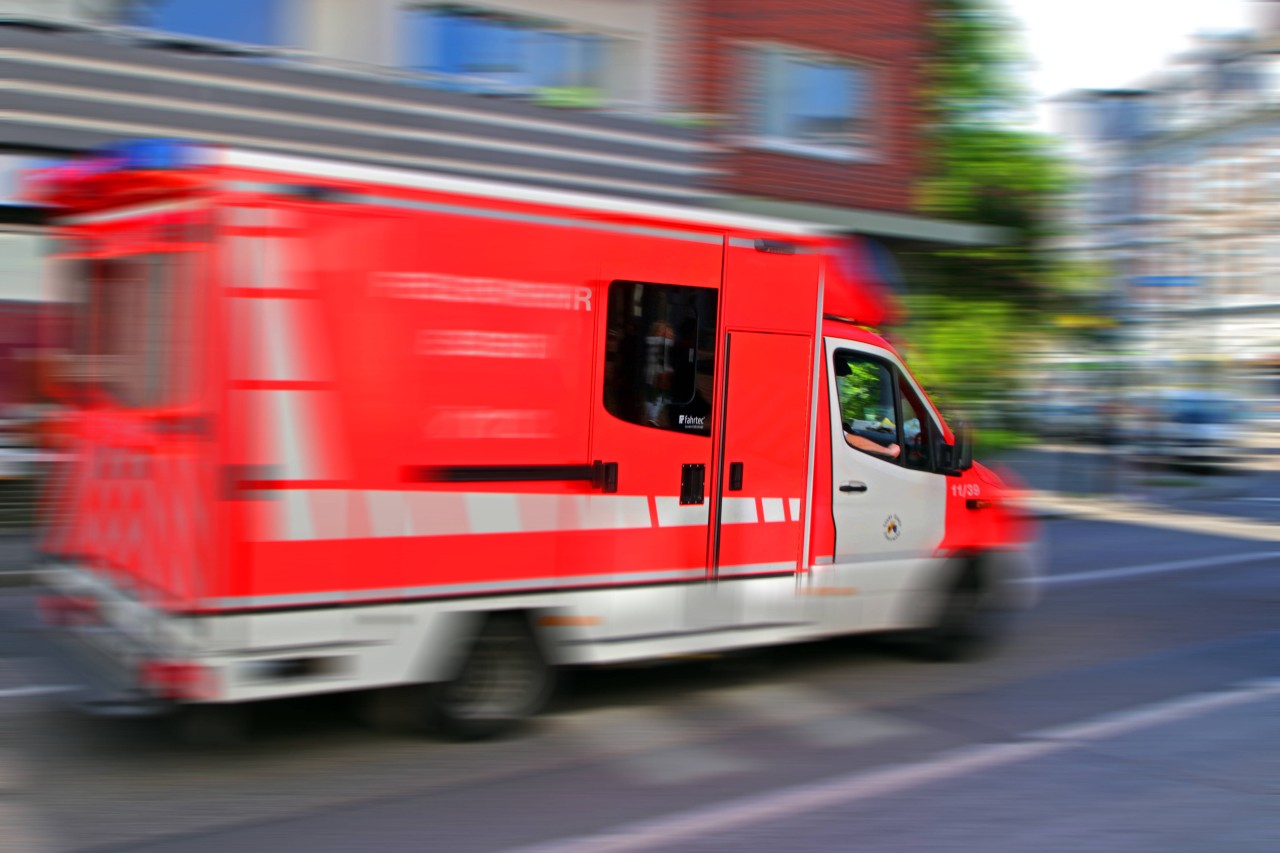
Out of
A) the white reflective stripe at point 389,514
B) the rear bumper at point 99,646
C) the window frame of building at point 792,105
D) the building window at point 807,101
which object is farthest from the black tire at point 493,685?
the building window at point 807,101

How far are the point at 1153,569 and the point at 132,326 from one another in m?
9.57

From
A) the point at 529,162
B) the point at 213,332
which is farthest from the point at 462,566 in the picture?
the point at 529,162

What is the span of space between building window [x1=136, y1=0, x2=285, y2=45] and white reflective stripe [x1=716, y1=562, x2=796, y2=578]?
896cm

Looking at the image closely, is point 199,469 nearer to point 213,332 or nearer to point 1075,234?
point 213,332

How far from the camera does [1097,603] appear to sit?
10.0 m

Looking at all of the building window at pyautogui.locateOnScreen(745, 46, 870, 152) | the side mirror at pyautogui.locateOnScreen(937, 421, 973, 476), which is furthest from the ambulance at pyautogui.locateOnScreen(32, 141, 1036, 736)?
the building window at pyautogui.locateOnScreen(745, 46, 870, 152)

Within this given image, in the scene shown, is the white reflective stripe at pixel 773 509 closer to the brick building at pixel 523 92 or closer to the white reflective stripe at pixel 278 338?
the white reflective stripe at pixel 278 338

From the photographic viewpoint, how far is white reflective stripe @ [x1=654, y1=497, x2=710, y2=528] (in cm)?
609

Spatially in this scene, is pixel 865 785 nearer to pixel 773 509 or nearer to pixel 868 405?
pixel 773 509

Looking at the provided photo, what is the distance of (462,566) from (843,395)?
2.46 meters

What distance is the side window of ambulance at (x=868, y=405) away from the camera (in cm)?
695

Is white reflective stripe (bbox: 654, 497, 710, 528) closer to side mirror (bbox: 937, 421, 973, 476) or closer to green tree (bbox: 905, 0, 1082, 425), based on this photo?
side mirror (bbox: 937, 421, 973, 476)

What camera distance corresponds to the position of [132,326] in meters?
5.43

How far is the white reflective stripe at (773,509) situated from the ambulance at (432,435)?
1cm
